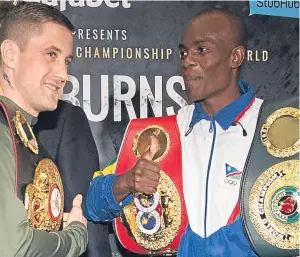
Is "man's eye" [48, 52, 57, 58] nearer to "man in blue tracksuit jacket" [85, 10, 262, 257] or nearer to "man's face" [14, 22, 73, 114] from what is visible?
"man's face" [14, 22, 73, 114]

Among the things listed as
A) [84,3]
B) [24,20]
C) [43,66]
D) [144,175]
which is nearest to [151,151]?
[144,175]

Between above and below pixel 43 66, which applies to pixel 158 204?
below

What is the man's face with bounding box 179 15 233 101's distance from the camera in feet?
7.97

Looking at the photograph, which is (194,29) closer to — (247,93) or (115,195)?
(247,93)

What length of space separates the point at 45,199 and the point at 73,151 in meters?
0.97

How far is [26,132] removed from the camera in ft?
5.99

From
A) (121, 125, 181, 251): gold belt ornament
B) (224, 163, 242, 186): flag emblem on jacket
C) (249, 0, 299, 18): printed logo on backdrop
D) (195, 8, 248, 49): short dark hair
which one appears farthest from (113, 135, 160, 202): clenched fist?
(249, 0, 299, 18): printed logo on backdrop

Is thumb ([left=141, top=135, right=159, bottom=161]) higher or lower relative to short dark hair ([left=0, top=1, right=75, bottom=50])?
lower

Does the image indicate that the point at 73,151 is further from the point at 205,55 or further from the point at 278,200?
the point at 278,200

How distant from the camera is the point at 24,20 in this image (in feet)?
6.27

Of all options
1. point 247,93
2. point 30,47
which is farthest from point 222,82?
point 30,47

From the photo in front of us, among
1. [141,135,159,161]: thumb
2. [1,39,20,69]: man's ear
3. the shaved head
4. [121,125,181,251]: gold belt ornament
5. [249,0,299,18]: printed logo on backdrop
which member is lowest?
[121,125,181,251]: gold belt ornament

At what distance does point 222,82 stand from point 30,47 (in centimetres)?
79

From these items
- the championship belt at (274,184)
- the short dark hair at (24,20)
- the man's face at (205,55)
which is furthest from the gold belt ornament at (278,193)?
the short dark hair at (24,20)
